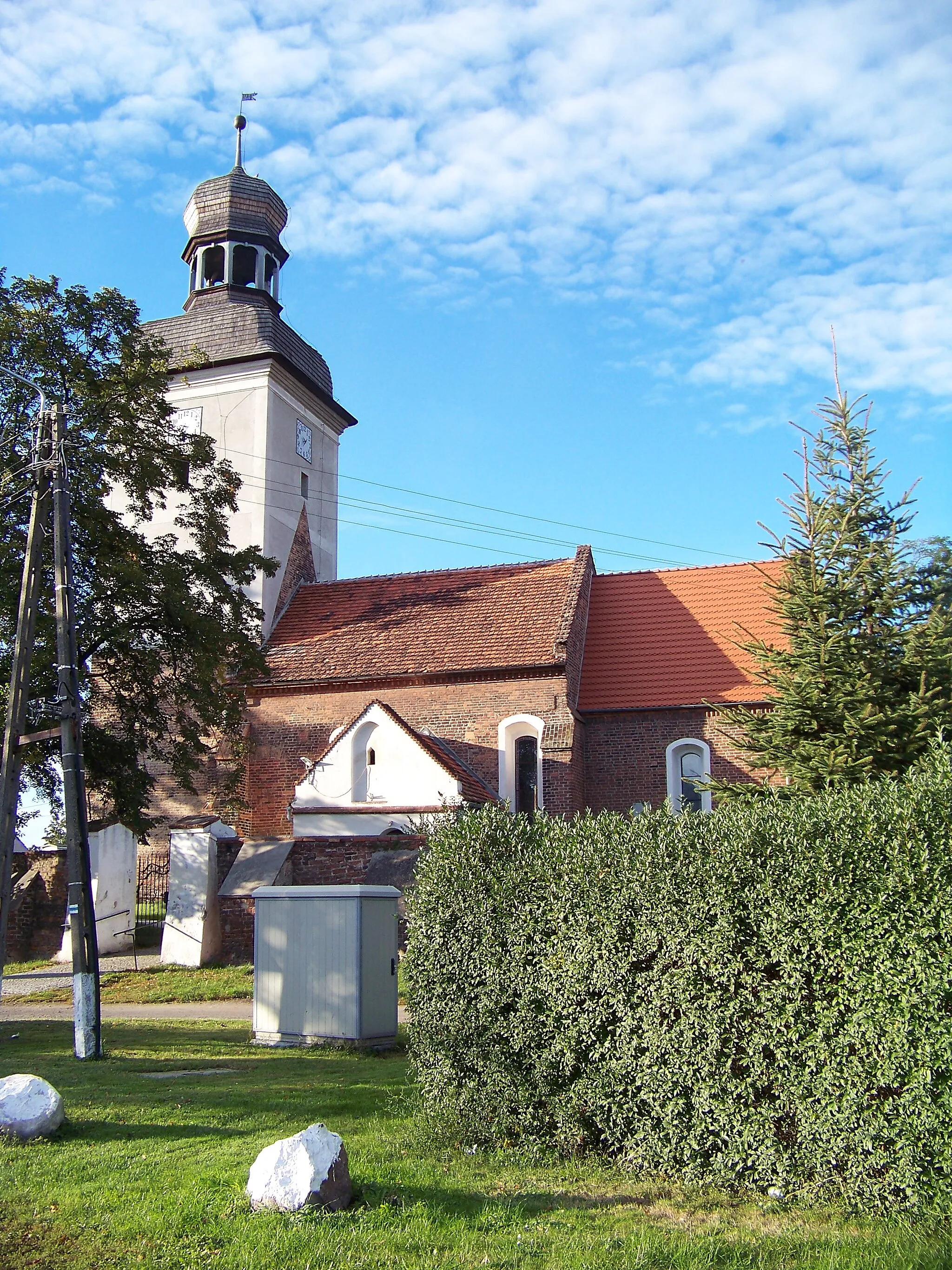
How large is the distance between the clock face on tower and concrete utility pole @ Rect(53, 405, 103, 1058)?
1733cm

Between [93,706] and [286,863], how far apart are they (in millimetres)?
5028

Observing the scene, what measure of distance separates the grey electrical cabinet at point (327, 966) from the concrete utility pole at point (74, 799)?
1.87m

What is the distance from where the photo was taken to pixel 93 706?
819 inches

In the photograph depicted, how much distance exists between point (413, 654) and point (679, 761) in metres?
6.46

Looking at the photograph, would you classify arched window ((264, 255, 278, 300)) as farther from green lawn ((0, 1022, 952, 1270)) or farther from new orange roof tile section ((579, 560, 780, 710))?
green lawn ((0, 1022, 952, 1270))

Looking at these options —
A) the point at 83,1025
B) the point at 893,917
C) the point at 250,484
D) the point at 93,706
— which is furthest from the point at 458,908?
the point at 250,484

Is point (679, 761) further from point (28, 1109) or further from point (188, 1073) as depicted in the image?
point (28, 1109)

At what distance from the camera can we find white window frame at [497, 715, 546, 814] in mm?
22594

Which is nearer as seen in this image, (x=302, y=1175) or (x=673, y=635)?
(x=302, y=1175)

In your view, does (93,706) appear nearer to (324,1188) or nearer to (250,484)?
(250,484)

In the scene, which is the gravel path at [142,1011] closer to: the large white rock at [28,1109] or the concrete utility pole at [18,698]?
the concrete utility pole at [18,698]

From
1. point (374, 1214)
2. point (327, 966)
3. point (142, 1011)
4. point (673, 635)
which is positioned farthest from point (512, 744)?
point (374, 1214)

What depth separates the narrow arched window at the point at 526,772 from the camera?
22828 mm

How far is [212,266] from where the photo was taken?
3038cm
